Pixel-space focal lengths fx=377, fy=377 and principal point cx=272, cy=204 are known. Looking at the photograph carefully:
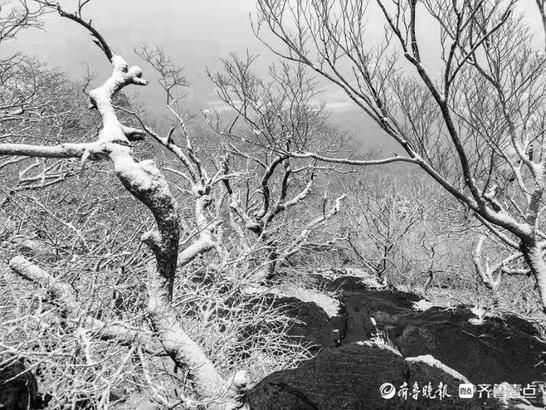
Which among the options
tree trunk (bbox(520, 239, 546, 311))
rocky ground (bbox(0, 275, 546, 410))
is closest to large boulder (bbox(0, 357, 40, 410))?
Answer: rocky ground (bbox(0, 275, 546, 410))

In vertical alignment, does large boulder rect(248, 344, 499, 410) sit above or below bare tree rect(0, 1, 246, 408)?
below

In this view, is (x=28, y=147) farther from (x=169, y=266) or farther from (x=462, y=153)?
(x=462, y=153)

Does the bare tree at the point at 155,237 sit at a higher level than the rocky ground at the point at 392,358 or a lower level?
higher

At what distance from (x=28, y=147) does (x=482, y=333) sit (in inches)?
385

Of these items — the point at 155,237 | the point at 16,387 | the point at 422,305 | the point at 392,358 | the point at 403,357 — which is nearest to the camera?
the point at 155,237

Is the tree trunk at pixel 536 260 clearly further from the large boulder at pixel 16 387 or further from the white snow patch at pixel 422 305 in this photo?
the large boulder at pixel 16 387

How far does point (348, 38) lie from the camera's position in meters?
4.93

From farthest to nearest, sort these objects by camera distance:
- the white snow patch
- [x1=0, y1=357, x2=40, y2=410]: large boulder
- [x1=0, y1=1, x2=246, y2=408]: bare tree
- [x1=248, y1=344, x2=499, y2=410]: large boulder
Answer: the white snow patch < [x1=248, y1=344, x2=499, y2=410]: large boulder < [x1=0, y1=357, x2=40, y2=410]: large boulder < [x1=0, y1=1, x2=246, y2=408]: bare tree

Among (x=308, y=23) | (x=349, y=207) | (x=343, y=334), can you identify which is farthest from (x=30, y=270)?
(x=349, y=207)

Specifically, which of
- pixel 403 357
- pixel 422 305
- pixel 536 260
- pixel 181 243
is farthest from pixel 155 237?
pixel 422 305

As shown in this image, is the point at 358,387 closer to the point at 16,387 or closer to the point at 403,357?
the point at 403,357

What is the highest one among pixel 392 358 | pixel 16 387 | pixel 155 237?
pixel 155 237

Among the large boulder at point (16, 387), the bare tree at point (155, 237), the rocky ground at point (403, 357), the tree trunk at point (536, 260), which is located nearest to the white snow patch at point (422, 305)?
the rocky ground at point (403, 357)

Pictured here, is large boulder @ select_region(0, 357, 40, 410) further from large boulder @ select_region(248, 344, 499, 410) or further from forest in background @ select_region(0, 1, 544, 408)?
large boulder @ select_region(248, 344, 499, 410)
